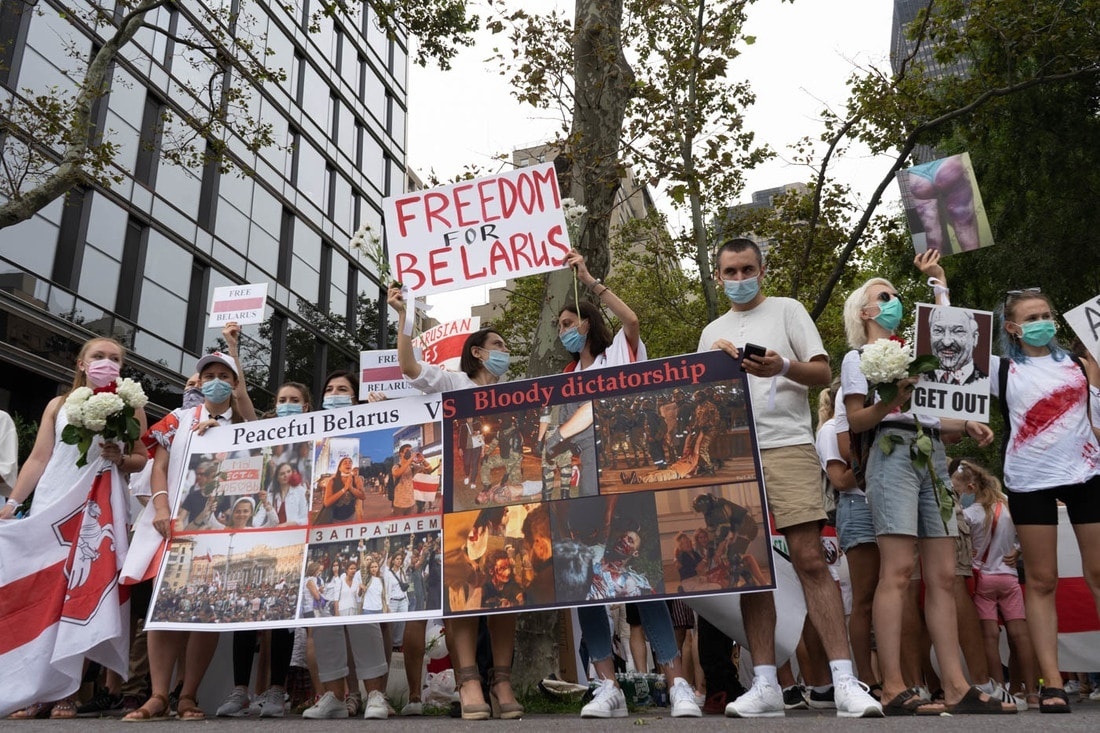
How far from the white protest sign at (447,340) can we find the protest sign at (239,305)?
2.30 m

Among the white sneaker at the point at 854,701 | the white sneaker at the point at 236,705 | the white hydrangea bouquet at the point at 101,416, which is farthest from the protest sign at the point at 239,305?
the white sneaker at the point at 854,701

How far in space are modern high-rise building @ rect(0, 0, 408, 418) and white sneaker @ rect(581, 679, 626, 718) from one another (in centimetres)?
563

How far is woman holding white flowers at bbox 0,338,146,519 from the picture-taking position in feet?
16.6

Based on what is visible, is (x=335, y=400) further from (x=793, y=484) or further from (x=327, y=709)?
(x=793, y=484)

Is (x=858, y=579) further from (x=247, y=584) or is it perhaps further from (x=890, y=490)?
(x=247, y=584)

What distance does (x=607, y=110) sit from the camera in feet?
26.8

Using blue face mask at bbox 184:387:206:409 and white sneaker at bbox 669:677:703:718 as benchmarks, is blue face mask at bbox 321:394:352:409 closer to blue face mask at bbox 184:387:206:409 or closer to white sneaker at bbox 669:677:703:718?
blue face mask at bbox 184:387:206:409

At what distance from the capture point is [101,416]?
4832 millimetres

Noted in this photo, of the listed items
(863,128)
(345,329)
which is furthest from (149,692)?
(345,329)

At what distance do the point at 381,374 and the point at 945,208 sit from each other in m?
4.54

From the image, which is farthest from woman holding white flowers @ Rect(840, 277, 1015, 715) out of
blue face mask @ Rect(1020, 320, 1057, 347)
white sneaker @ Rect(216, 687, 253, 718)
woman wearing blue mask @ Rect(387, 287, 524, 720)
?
white sneaker @ Rect(216, 687, 253, 718)

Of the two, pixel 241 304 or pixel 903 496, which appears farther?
pixel 241 304

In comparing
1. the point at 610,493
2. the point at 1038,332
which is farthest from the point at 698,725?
the point at 1038,332

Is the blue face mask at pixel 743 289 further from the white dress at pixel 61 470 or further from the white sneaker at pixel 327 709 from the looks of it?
the white dress at pixel 61 470
